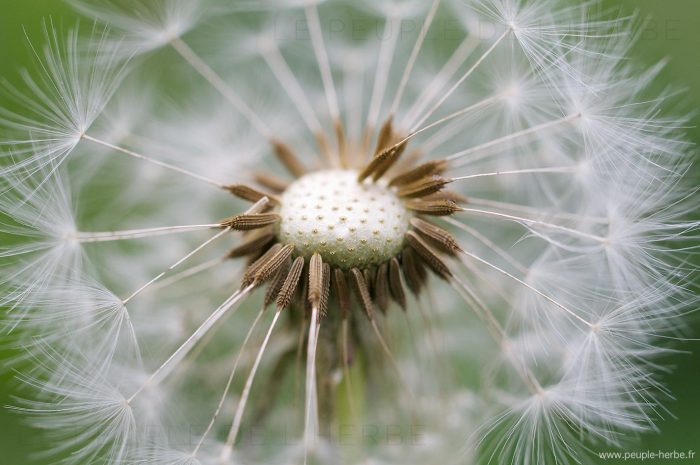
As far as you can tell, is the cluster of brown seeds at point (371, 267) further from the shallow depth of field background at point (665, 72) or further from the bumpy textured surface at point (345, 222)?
the shallow depth of field background at point (665, 72)

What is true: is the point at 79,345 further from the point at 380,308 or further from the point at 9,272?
the point at 380,308

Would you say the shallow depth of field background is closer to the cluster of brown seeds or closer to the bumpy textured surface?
the cluster of brown seeds

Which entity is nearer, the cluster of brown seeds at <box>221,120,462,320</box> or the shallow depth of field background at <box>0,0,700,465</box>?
the cluster of brown seeds at <box>221,120,462,320</box>

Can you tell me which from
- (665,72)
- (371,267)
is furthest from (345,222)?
(665,72)

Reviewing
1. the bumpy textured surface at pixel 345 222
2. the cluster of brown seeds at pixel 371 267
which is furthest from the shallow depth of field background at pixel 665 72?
the bumpy textured surface at pixel 345 222

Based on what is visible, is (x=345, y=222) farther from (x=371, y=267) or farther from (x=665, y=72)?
(x=665, y=72)

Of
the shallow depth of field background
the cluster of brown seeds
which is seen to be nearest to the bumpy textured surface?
the cluster of brown seeds
